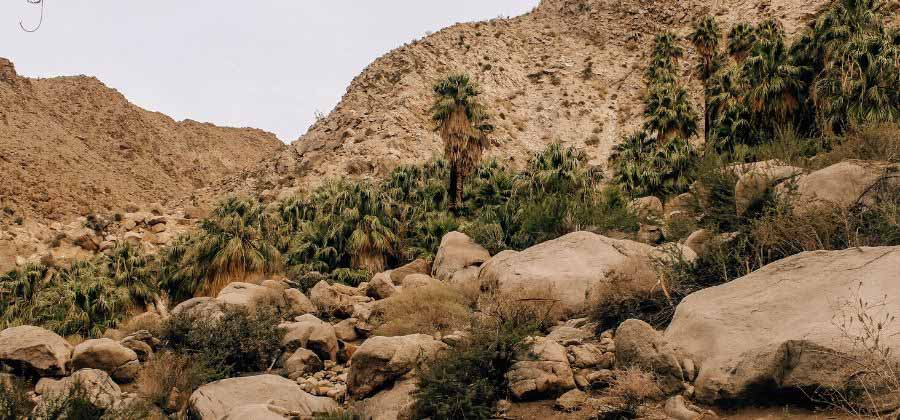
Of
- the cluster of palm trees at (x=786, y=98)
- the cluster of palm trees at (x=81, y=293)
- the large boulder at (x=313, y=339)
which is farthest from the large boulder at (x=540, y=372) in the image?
the cluster of palm trees at (x=81, y=293)

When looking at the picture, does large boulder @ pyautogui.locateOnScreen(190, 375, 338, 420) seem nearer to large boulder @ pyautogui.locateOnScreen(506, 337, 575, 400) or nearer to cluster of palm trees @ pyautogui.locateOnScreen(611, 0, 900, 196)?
large boulder @ pyautogui.locateOnScreen(506, 337, 575, 400)

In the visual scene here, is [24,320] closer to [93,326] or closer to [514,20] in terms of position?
[93,326]

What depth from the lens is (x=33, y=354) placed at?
14211 mm

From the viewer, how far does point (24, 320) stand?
75.7 feet

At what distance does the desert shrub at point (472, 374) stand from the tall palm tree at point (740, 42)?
3623 cm

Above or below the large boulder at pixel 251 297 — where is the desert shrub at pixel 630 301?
above

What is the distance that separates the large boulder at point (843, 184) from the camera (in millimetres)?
11211

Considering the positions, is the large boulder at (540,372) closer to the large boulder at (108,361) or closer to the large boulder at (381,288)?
the large boulder at (108,361)

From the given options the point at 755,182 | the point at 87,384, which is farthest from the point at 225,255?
the point at 755,182

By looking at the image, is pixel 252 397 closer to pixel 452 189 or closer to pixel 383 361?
pixel 383 361

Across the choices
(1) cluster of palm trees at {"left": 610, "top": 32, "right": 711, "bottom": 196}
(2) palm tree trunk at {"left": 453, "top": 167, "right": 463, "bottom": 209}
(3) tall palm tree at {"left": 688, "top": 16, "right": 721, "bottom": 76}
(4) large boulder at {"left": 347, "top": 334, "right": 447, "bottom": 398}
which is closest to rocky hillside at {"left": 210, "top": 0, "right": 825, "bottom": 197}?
(3) tall palm tree at {"left": 688, "top": 16, "right": 721, "bottom": 76}

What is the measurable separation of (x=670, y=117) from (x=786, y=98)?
7930mm

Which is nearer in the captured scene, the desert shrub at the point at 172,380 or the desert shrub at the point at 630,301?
the desert shrub at the point at 630,301

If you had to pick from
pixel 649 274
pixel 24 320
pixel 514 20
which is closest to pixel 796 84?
pixel 649 274
